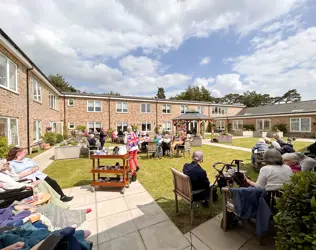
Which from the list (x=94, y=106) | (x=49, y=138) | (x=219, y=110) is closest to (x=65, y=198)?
(x=49, y=138)

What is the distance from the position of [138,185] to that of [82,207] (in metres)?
1.72

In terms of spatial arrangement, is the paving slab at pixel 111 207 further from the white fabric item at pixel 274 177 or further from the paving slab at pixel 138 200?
the white fabric item at pixel 274 177

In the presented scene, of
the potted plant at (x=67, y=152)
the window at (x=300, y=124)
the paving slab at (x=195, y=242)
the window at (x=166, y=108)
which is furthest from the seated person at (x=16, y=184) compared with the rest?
the window at (x=300, y=124)

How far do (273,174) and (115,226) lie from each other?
2.86 metres

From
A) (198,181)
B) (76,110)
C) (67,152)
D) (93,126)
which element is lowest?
(67,152)

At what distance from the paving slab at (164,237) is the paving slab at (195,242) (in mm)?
77

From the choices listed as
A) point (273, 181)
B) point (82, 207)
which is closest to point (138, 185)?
point (82, 207)

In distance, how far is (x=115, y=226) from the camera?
2.88 m

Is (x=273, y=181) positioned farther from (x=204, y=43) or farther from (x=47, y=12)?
(x=204, y=43)

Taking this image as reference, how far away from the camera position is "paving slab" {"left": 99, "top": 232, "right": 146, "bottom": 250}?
2.36m

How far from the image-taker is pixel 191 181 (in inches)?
121

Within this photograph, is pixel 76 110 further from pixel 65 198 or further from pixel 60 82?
pixel 60 82

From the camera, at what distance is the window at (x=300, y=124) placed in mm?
19203

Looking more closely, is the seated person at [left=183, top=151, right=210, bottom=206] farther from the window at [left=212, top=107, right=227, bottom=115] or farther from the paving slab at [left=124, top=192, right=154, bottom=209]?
the window at [left=212, top=107, right=227, bottom=115]
